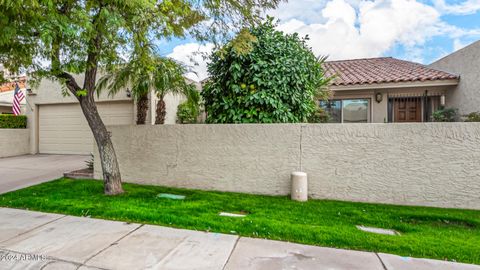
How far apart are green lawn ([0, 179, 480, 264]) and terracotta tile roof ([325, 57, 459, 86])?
5417 mm

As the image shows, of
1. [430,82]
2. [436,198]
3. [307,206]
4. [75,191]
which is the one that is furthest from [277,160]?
[430,82]

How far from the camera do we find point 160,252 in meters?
3.25

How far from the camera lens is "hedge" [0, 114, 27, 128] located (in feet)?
37.8

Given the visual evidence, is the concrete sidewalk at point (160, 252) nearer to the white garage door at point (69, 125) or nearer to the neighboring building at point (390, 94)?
the neighboring building at point (390, 94)

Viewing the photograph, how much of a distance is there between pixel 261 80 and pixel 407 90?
22.1 feet

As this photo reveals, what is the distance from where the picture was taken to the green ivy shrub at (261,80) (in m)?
5.89

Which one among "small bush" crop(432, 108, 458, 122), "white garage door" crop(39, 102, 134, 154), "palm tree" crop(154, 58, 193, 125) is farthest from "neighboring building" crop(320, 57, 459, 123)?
"white garage door" crop(39, 102, 134, 154)

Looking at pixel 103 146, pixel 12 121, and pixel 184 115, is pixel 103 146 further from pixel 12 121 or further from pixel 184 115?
pixel 12 121

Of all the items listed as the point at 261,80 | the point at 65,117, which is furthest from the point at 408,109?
the point at 65,117

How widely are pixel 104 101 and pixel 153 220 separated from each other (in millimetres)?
8682

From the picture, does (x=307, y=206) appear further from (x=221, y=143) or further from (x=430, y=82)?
(x=430, y=82)

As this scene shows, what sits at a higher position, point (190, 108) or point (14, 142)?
point (190, 108)

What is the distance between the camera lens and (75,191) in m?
5.92

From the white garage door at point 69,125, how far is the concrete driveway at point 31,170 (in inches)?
35.8
